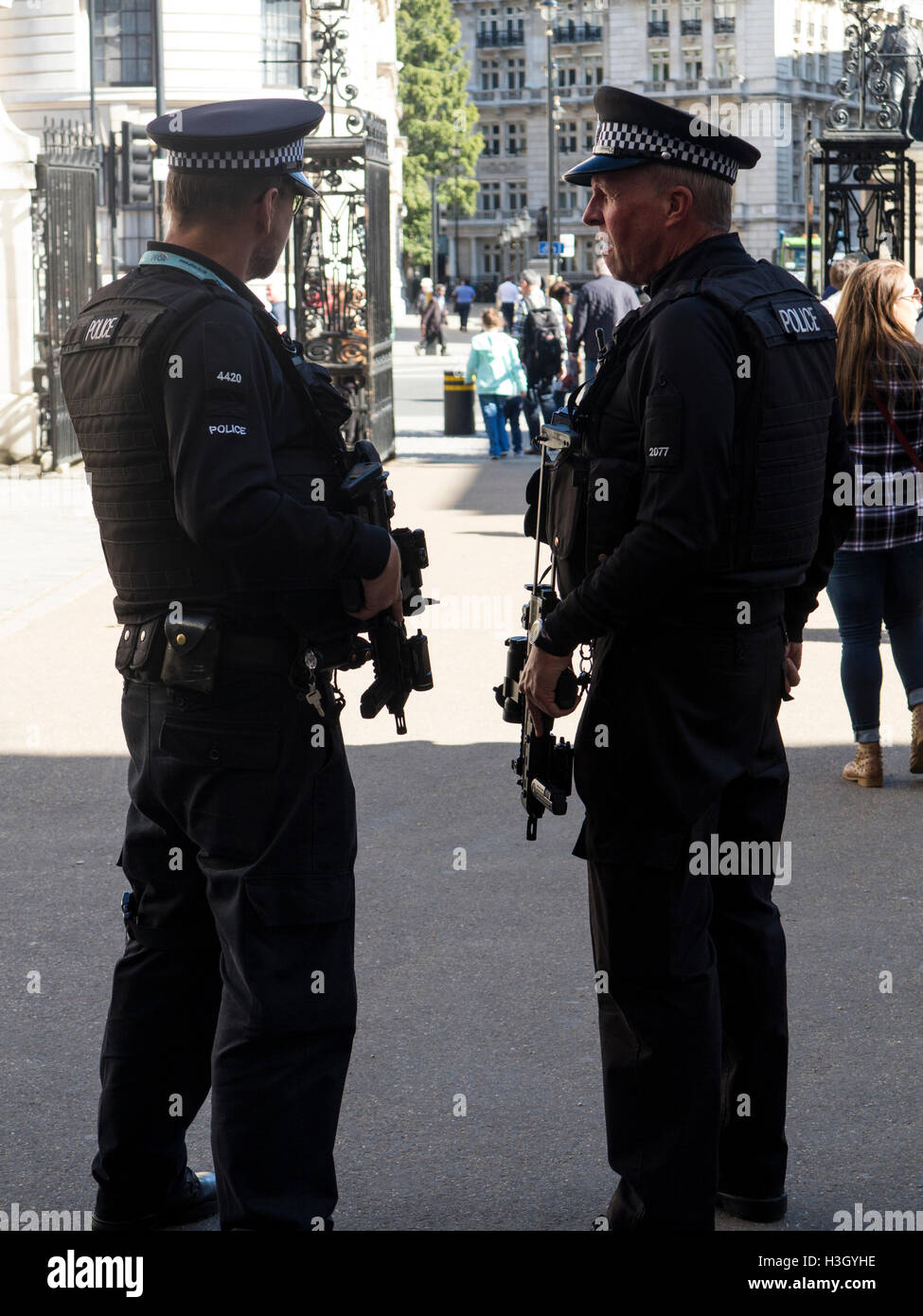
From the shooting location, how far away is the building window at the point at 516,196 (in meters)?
116

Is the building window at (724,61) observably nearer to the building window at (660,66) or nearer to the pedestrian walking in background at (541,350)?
the building window at (660,66)

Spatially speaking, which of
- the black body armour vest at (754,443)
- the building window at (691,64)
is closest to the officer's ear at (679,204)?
the black body armour vest at (754,443)

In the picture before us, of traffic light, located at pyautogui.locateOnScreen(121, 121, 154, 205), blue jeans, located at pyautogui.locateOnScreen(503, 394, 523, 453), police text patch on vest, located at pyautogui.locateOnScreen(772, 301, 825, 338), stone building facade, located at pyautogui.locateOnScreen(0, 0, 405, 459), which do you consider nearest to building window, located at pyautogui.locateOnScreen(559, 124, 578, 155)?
stone building facade, located at pyautogui.locateOnScreen(0, 0, 405, 459)

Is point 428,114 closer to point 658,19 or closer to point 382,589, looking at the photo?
point 658,19

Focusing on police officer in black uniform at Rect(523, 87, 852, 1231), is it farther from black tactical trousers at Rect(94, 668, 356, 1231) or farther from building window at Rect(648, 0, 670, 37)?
building window at Rect(648, 0, 670, 37)

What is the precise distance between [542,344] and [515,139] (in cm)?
10420

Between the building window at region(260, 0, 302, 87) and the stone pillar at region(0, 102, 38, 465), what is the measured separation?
86.8 ft

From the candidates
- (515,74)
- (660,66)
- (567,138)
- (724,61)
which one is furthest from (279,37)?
(515,74)

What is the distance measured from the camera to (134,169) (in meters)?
22.0

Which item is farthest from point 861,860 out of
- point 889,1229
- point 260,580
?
point 260,580

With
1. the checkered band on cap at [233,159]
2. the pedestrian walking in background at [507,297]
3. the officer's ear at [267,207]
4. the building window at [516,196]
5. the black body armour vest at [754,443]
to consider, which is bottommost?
the black body armour vest at [754,443]

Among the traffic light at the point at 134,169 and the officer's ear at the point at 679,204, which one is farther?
the traffic light at the point at 134,169

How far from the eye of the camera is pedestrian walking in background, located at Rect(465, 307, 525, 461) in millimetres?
→ 17953
